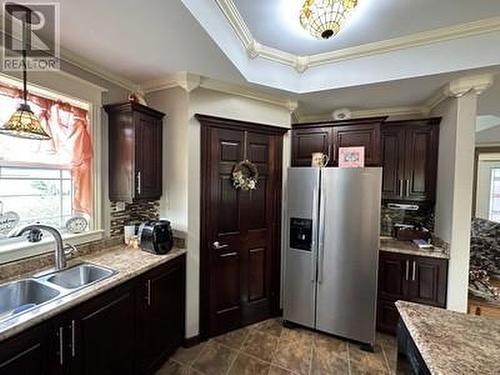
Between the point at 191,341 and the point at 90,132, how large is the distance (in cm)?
213

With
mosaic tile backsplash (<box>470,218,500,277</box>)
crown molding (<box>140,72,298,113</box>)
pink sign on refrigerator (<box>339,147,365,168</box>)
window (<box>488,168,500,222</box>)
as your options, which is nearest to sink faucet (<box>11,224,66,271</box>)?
crown molding (<box>140,72,298,113</box>)

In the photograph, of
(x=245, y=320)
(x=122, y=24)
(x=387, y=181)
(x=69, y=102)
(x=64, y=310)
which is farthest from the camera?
(x=387, y=181)

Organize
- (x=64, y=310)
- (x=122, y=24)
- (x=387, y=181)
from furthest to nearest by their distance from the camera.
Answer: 1. (x=387, y=181)
2. (x=122, y=24)
3. (x=64, y=310)

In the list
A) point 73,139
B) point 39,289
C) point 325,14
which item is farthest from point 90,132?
point 325,14

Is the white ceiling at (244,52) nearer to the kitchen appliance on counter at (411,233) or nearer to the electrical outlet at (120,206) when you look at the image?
the electrical outlet at (120,206)

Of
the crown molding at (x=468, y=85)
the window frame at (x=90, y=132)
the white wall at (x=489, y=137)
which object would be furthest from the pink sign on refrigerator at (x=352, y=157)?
the white wall at (x=489, y=137)

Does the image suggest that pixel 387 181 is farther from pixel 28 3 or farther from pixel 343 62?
pixel 28 3

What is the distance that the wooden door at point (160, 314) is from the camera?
6.27 feet

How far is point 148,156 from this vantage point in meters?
2.35

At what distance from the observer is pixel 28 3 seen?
4.80 feet

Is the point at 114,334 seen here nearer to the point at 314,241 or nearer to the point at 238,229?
the point at 238,229

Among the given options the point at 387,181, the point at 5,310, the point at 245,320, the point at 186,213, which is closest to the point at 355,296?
the point at 245,320

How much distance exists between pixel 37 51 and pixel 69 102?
1.27ft

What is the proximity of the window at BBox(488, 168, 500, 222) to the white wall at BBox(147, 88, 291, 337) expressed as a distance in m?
5.34
